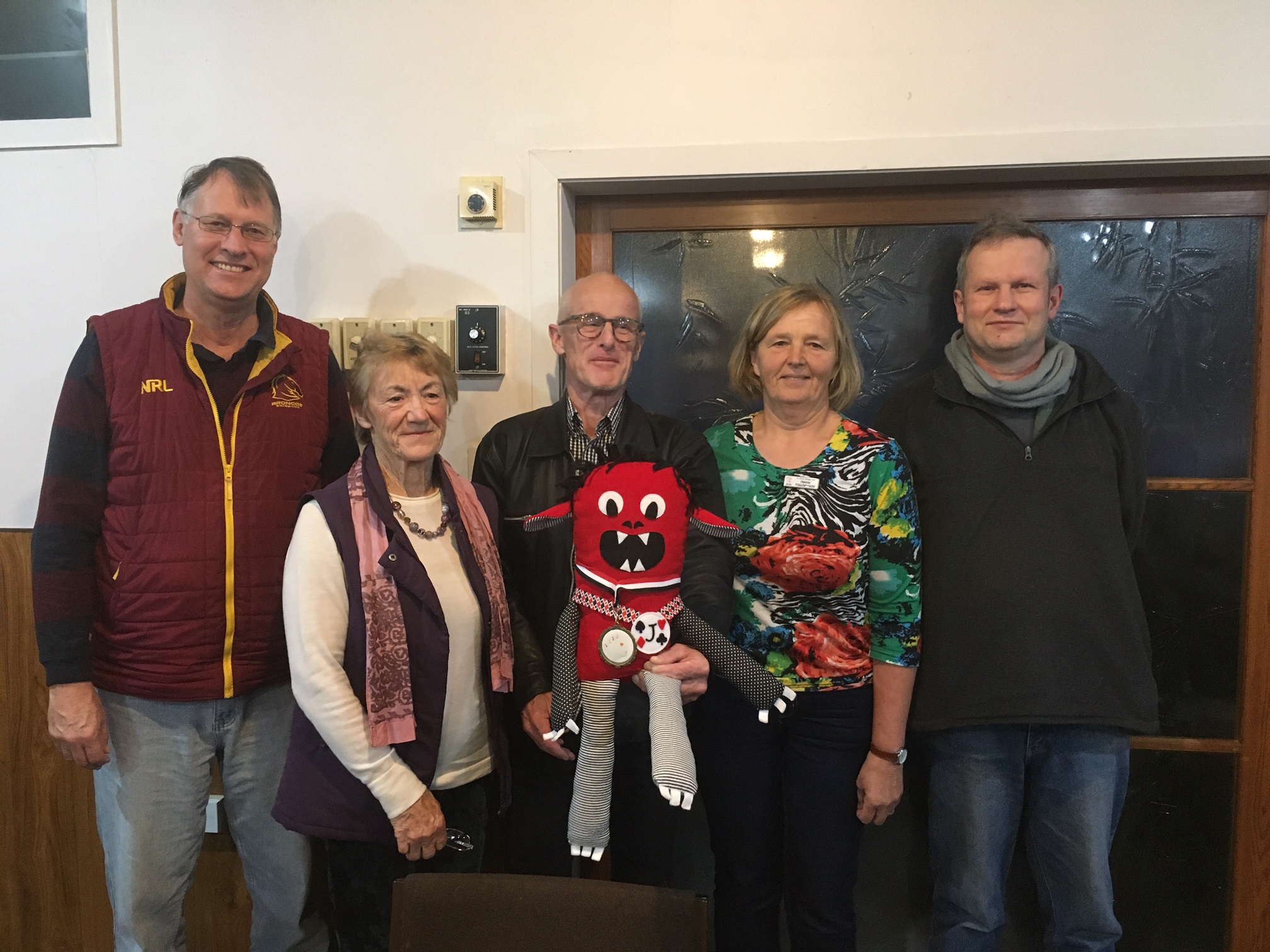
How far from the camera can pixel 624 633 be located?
47.4 inches

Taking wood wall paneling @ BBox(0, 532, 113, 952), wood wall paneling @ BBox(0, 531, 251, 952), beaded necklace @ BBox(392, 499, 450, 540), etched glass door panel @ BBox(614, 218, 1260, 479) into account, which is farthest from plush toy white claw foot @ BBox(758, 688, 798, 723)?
wood wall paneling @ BBox(0, 532, 113, 952)

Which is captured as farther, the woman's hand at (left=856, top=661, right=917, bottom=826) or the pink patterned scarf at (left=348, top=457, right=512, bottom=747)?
the woman's hand at (left=856, top=661, right=917, bottom=826)

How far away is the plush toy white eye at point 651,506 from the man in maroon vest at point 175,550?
0.68 meters

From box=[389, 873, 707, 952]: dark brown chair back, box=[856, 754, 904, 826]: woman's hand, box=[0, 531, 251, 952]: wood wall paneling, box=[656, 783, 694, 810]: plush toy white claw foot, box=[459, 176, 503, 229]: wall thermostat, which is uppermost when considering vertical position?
box=[459, 176, 503, 229]: wall thermostat

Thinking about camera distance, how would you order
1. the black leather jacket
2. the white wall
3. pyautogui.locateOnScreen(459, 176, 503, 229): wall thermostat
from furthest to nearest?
pyautogui.locateOnScreen(459, 176, 503, 229): wall thermostat → the white wall → the black leather jacket

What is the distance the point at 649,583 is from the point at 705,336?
2.87ft

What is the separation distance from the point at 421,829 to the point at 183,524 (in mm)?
684

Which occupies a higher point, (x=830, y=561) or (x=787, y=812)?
A: (x=830, y=561)

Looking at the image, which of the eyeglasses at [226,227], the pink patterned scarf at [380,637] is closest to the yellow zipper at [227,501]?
the eyeglasses at [226,227]

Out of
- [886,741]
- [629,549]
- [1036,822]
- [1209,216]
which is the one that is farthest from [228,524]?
[1209,216]

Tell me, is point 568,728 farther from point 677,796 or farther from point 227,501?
point 227,501

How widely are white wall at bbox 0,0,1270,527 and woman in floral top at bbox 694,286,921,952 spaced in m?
0.58

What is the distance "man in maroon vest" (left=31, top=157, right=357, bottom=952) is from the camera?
4.36ft

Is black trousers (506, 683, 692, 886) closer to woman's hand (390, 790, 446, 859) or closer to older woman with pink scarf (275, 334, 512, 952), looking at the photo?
older woman with pink scarf (275, 334, 512, 952)
